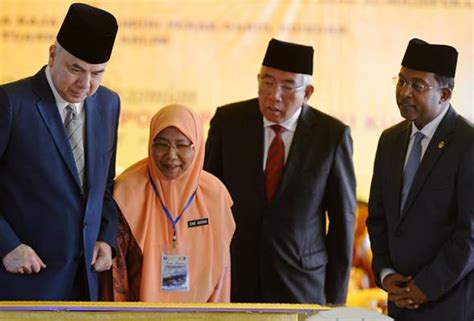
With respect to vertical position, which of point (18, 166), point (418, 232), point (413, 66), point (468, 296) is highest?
point (413, 66)

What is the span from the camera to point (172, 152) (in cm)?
317

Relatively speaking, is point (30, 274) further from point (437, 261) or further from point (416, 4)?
point (416, 4)

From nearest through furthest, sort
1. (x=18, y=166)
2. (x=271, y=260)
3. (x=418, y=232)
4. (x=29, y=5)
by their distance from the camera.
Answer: (x=18, y=166) → (x=418, y=232) → (x=271, y=260) → (x=29, y=5)

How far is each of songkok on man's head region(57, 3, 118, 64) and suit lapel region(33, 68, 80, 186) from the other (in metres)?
0.15

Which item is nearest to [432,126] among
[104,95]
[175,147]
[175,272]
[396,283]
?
[396,283]

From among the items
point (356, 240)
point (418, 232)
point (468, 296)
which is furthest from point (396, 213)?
point (356, 240)

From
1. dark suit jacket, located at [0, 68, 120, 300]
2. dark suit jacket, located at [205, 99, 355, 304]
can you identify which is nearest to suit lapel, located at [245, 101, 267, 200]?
dark suit jacket, located at [205, 99, 355, 304]

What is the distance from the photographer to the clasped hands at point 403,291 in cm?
329

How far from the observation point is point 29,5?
4.87 metres

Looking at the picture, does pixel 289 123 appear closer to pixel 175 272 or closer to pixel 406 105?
pixel 406 105

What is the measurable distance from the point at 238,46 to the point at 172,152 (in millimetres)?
1912

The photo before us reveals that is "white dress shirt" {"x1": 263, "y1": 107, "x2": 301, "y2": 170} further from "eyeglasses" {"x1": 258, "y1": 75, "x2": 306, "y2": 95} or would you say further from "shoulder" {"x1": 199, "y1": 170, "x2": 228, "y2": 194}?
"shoulder" {"x1": 199, "y1": 170, "x2": 228, "y2": 194}

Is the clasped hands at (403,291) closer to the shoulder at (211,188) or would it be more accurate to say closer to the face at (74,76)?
the shoulder at (211,188)

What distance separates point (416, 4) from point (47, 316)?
11.9 ft
